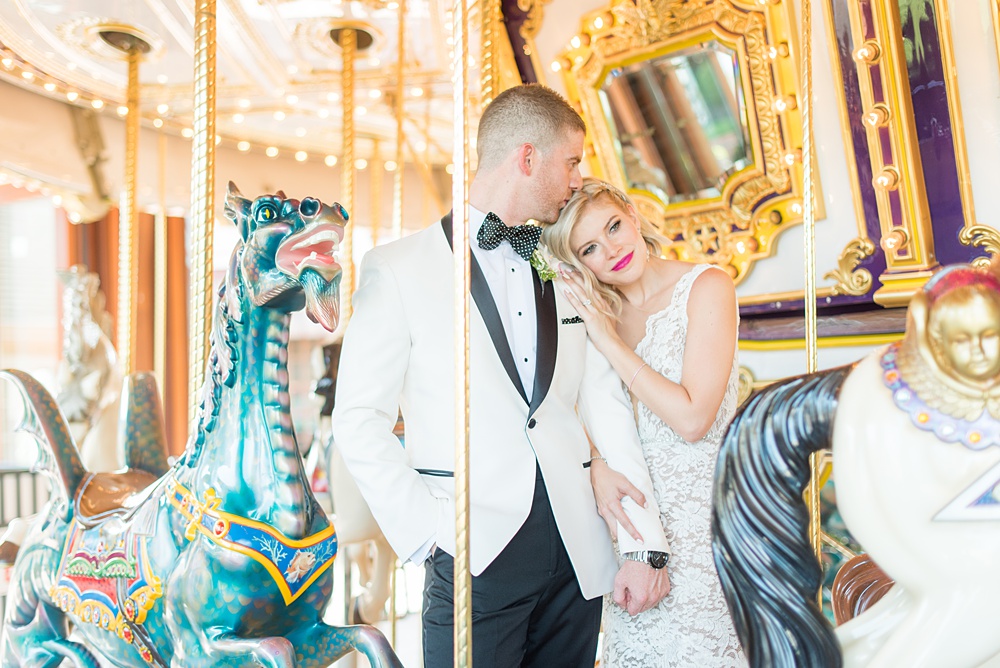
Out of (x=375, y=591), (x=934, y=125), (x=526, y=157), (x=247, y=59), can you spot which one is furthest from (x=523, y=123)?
(x=247, y=59)

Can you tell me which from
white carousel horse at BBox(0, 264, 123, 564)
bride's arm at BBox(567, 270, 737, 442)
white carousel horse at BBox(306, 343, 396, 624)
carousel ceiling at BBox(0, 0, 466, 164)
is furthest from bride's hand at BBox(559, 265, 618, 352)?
white carousel horse at BBox(0, 264, 123, 564)

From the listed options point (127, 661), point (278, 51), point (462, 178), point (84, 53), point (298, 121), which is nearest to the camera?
point (462, 178)

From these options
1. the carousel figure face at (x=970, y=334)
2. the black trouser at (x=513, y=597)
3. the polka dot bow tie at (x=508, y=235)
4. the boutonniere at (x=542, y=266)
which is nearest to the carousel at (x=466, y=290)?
the carousel figure face at (x=970, y=334)

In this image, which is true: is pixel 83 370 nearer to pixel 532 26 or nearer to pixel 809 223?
pixel 532 26

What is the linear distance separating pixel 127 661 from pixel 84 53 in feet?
10.4

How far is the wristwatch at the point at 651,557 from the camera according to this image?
69.0 inches

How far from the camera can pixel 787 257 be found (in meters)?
3.60

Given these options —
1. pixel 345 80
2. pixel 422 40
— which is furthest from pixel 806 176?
pixel 422 40

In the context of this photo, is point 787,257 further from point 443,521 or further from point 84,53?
point 84,53

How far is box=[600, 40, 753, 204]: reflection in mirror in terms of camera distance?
135 inches

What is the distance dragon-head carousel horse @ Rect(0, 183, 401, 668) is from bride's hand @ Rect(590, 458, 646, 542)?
52 cm

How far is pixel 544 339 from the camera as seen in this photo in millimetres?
1791

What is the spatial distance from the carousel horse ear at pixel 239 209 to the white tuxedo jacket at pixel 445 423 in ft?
0.87

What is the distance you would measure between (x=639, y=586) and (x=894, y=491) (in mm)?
849
